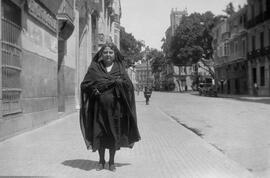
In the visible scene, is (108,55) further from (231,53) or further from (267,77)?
(231,53)

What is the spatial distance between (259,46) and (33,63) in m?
38.4

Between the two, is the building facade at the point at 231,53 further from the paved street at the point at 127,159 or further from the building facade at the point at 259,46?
the paved street at the point at 127,159

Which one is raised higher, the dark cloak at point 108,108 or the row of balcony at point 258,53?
the row of balcony at point 258,53

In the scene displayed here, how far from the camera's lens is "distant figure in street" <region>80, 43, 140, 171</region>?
20.4 ft

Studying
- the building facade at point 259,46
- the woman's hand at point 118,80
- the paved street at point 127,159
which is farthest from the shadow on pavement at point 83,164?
the building facade at point 259,46

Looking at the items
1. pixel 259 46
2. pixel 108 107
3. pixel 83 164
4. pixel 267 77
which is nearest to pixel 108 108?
pixel 108 107

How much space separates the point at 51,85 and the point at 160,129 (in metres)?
4.44

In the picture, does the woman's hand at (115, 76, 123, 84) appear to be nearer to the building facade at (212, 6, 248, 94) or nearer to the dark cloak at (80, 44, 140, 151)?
the dark cloak at (80, 44, 140, 151)

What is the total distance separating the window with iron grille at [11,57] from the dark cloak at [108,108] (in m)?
4.32

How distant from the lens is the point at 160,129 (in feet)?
43.4

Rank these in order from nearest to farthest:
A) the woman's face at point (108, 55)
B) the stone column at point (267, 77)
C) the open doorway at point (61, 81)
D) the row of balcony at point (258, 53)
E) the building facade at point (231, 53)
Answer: the woman's face at point (108, 55) < the open doorway at point (61, 81) < the stone column at point (267, 77) < the row of balcony at point (258, 53) < the building facade at point (231, 53)

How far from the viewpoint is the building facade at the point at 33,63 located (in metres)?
10.5

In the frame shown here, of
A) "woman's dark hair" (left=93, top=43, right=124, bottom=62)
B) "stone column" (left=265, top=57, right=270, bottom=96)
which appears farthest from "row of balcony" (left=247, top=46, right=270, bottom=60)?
"woman's dark hair" (left=93, top=43, right=124, bottom=62)

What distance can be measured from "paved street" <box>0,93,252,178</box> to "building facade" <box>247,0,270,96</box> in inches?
1435
